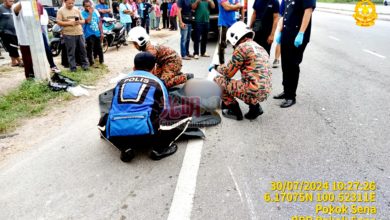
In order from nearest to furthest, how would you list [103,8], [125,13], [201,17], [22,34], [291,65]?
[291,65] < [22,34] < [201,17] < [103,8] < [125,13]

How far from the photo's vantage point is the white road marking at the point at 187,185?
2.46 meters

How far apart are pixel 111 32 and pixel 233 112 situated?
288 inches

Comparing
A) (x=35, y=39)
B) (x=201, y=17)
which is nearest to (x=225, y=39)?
(x=201, y=17)

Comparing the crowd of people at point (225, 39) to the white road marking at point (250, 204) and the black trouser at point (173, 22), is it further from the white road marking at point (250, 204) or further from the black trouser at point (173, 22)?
the black trouser at point (173, 22)

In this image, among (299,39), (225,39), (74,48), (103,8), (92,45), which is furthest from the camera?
(103,8)

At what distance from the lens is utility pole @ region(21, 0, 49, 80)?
586cm

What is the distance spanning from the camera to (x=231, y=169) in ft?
10.1

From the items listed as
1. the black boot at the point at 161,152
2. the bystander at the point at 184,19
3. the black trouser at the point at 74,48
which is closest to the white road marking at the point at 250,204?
the black boot at the point at 161,152

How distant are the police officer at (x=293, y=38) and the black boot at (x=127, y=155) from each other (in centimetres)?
257

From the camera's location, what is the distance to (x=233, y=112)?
14.6 feet

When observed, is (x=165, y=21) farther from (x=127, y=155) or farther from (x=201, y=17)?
(x=127, y=155)

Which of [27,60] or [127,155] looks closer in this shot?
[127,155]

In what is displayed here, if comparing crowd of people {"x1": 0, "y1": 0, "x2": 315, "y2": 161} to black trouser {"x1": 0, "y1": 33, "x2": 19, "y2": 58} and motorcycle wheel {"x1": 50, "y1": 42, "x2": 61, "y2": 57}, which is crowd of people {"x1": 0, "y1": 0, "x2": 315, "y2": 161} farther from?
motorcycle wheel {"x1": 50, "y1": 42, "x2": 61, "y2": 57}

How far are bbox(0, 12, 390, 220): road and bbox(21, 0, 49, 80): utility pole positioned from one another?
5.98 feet
